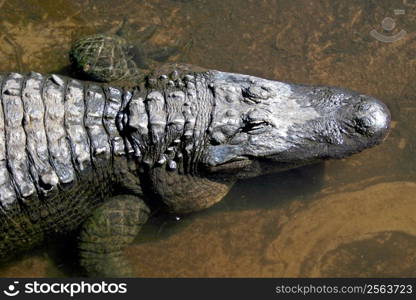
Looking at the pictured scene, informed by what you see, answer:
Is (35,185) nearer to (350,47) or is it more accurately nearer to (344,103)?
(344,103)

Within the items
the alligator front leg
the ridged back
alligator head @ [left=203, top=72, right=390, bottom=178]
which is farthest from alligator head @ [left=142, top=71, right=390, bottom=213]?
the ridged back

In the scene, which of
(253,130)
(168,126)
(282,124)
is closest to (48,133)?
(168,126)

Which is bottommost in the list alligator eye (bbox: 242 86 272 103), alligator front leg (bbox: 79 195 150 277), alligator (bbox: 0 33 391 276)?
alligator front leg (bbox: 79 195 150 277)

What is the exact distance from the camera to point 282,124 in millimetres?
4594

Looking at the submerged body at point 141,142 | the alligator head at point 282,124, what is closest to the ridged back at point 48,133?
the submerged body at point 141,142

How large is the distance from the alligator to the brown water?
462mm

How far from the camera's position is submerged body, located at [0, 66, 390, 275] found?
435 centimetres

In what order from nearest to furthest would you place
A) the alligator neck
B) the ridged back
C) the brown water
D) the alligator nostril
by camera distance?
the ridged back
the alligator neck
the alligator nostril
the brown water

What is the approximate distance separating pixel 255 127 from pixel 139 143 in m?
0.92

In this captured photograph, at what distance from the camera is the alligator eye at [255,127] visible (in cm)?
451

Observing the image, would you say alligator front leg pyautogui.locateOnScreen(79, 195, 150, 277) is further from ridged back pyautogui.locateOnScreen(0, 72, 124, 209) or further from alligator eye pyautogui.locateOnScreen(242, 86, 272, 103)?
alligator eye pyautogui.locateOnScreen(242, 86, 272, 103)

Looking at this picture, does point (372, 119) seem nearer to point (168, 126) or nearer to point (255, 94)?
point (255, 94)

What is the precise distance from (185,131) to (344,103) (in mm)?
1338

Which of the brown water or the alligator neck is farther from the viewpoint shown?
the brown water
